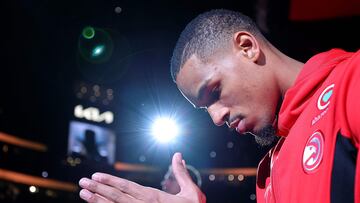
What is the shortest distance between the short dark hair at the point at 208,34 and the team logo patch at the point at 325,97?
57 centimetres

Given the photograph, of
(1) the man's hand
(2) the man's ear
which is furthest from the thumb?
(2) the man's ear

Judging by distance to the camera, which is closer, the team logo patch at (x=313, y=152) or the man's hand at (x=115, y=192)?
the team logo patch at (x=313, y=152)

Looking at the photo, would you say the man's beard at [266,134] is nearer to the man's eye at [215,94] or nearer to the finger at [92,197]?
the man's eye at [215,94]

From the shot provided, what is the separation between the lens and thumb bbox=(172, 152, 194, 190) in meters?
1.83

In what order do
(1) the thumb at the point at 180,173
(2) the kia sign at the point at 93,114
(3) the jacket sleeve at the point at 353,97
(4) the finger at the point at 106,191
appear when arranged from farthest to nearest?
(2) the kia sign at the point at 93,114 → (1) the thumb at the point at 180,173 → (4) the finger at the point at 106,191 → (3) the jacket sleeve at the point at 353,97

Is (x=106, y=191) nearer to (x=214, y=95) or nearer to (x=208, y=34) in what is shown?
(x=214, y=95)

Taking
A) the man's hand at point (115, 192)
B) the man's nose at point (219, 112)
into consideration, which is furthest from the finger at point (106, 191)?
the man's nose at point (219, 112)

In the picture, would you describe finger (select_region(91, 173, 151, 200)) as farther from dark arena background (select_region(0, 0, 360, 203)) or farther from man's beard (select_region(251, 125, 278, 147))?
dark arena background (select_region(0, 0, 360, 203))

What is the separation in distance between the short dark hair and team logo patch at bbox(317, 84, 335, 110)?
572mm

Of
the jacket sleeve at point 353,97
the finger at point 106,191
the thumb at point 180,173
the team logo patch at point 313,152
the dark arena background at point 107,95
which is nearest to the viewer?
the jacket sleeve at point 353,97

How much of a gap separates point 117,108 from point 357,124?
19.3 metres

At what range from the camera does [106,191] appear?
161 centimetres

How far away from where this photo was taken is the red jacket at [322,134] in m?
1.14

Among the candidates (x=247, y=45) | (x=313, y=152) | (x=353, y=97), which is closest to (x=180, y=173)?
(x=247, y=45)
